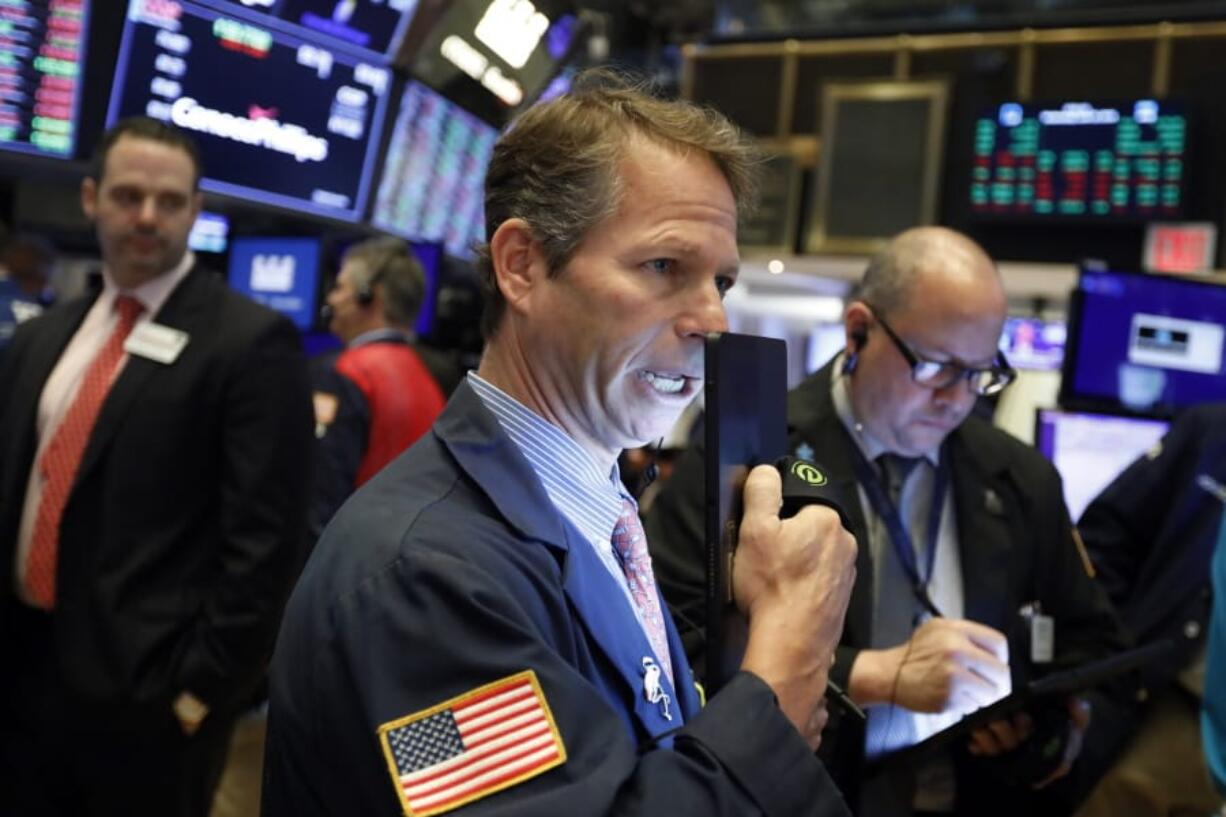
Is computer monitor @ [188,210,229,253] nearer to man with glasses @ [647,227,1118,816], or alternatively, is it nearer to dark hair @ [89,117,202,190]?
dark hair @ [89,117,202,190]

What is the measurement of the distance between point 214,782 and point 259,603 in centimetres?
48

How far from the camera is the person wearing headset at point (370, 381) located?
3.39 metres

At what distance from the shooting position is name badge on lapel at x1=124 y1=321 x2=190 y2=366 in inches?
89.0

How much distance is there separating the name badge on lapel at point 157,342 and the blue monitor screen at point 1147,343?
2131 millimetres

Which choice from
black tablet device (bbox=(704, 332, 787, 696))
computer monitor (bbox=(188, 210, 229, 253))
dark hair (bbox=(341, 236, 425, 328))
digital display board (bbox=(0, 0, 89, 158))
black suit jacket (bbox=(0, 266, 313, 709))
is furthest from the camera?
computer monitor (bbox=(188, 210, 229, 253))

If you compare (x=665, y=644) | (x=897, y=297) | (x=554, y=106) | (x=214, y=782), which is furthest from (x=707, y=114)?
(x=214, y=782)

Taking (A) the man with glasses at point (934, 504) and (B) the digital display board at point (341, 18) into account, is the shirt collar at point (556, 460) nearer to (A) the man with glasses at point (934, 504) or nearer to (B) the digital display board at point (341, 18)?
(A) the man with glasses at point (934, 504)

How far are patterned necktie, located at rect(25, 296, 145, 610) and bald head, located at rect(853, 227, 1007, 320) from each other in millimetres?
1439

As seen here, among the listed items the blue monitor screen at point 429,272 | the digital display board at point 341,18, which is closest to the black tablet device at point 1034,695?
the digital display board at point 341,18

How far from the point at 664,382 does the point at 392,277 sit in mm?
2803

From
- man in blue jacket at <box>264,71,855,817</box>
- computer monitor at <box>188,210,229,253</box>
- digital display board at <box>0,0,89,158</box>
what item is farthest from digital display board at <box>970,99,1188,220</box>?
man in blue jacket at <box>264,71,855,817</box>

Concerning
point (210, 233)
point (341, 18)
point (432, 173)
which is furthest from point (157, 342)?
point (210, 233)

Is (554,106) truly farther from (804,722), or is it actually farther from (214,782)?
(214,782)

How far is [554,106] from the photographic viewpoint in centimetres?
116
